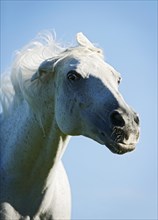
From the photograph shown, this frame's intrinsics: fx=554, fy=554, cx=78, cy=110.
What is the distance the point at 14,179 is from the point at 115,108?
1358mm

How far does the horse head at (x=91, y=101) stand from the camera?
426cm

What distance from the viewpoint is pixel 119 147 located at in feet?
14.1

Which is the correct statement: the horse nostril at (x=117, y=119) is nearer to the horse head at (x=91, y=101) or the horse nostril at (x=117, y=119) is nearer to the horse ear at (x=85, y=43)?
the horse head at (x=91, y=101)

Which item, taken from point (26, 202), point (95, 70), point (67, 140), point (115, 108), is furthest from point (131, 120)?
point (26, 202)

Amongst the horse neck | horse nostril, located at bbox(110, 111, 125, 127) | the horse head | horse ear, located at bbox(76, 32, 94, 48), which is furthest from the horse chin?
horse ear, located at bbox(76, 32, 94, 48)

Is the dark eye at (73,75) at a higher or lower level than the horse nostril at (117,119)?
higher

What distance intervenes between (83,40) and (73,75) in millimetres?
750

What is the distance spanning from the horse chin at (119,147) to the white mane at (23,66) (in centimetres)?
128

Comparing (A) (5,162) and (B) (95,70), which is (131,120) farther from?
(A) (5,162)

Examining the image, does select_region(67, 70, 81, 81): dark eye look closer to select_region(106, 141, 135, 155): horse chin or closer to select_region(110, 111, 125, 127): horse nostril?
select_region(110, 111, 125, 127): horse nostril

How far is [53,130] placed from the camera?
15.9 feet


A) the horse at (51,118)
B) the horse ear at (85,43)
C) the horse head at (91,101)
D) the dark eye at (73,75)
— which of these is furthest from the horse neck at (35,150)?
the horse ear at (85,43)

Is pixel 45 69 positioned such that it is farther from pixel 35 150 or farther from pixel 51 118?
pixel 35 150

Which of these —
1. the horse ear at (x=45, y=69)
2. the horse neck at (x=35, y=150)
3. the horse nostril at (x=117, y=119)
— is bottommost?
the horse neck at (x=35, y=150)
